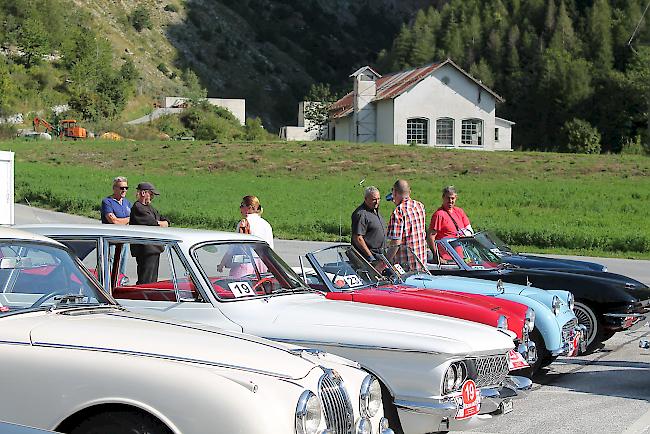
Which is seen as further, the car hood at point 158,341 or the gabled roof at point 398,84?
the gabled roof at point 398,84

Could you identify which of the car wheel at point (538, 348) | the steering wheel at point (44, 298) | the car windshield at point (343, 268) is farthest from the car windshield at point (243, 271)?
the car wheel at point (538, 348)

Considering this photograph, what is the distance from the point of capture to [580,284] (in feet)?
35.7

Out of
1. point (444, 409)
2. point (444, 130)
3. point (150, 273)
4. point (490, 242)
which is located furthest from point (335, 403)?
point (444, 130)

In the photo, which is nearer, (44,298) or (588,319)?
(44,298)

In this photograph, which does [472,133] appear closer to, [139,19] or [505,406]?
[505,406]

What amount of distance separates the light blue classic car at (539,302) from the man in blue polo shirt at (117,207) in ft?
12.8

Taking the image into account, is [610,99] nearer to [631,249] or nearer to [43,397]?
[631,249]

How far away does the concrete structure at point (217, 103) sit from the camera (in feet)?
333

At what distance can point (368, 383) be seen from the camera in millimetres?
5168

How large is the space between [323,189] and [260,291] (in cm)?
3519

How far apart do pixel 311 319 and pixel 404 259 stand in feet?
13.2

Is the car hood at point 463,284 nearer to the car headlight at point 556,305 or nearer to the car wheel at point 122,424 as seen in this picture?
the car headlight at point 556,305

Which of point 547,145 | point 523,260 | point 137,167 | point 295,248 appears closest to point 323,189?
point 137,167

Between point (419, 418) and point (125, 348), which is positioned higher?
point (125, 348)
